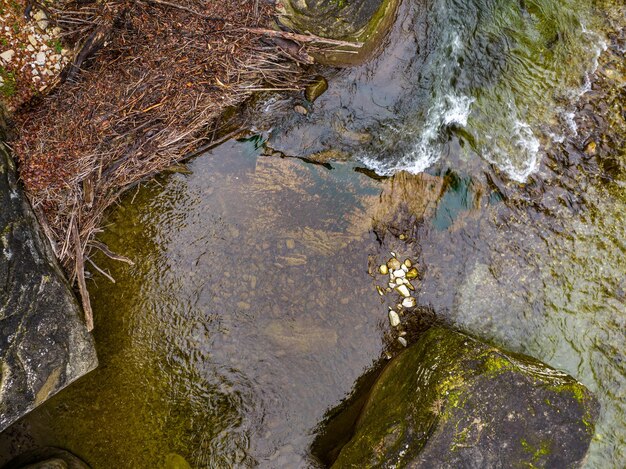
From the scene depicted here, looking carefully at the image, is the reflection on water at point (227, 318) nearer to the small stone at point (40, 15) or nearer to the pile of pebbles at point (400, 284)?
the pile of pebbles at point (400, 284)

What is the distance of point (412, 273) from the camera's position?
4.35 metres

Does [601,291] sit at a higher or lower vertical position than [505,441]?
higher

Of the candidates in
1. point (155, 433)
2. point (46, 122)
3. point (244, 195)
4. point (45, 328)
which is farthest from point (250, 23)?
point (155, 433)

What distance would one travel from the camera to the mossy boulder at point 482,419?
3.49 m

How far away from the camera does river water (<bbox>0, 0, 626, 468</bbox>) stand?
4.29 metres

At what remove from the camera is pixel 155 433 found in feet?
14.3

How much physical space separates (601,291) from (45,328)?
17.4 feet

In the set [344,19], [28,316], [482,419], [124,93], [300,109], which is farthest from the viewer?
[300,109]

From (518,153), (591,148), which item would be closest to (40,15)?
(518,153)

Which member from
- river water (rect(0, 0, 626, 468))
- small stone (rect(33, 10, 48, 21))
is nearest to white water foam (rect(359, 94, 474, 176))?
river water (rect(0, 0, 626, 468))

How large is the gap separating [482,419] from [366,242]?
188 centimetres

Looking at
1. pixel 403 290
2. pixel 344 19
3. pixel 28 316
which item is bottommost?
pixel 403 290

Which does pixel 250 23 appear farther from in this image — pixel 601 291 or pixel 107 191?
pixel 601 291

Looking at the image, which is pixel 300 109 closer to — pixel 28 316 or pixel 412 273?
pixel 412 273
